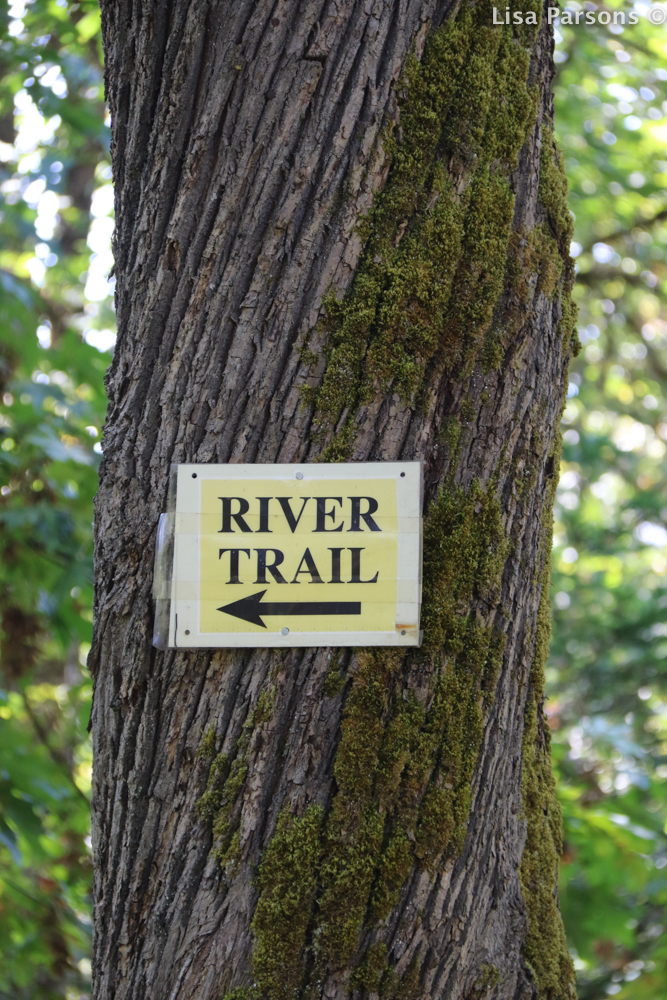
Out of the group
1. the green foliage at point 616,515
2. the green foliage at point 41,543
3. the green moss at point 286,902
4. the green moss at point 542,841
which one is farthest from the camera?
the green foliage at point 616,515

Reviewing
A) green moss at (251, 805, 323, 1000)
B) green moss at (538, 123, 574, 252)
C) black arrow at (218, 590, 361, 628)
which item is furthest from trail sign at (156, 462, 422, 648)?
green moss at (538, 123, 574, 252)

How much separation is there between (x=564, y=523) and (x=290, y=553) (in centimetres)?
626

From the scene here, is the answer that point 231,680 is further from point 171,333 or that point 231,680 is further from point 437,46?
point 437,46

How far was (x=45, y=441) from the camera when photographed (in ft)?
8.84

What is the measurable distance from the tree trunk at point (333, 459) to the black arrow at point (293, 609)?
53 mm

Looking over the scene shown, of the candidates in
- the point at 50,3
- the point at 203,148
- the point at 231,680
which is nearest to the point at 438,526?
the point at 231,680

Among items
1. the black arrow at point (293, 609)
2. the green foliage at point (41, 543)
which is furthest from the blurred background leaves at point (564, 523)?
the black arrow at point (293, 609)

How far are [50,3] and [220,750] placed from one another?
4.10 meters

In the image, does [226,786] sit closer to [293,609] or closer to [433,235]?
[293,609]

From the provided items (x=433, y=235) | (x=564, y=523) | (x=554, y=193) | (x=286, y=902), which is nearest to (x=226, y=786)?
(x=286, y=902)

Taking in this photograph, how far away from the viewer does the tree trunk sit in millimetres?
1049

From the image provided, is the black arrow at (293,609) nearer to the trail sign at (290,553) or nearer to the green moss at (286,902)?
the trail sign at (290,553)

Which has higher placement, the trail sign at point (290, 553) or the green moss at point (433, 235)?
the green moss at point (433, 235)

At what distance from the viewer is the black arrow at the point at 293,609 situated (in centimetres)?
111
